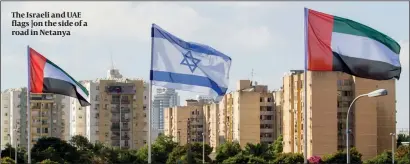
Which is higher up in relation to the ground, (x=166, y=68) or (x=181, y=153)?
(x=166, y=68)

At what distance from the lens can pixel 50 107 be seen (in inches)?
4685

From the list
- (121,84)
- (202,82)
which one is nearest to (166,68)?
(202,82)

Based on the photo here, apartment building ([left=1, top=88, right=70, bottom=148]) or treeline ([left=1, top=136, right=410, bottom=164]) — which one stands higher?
apartment building ([left=1, top=88, right=70, bottom=148])

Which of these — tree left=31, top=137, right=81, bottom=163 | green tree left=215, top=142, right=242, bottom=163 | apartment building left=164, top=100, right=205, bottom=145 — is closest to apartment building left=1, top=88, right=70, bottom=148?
apartment building left=164, top=100, right=205, bottom=145

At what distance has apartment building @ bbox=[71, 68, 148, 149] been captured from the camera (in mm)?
117500

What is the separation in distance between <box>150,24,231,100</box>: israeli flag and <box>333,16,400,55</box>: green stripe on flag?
11.8 feet

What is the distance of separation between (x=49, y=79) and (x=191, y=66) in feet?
21.8

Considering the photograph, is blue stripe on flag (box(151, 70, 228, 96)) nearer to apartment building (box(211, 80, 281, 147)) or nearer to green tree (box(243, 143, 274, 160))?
green tree (box(243, 143, 274, 160))

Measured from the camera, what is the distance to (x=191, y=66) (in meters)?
25.6

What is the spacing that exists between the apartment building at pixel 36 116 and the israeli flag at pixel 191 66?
3351 inches

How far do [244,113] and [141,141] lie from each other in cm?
1776

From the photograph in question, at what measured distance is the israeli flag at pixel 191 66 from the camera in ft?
82.7

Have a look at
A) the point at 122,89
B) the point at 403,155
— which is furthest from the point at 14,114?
the point at 403,155

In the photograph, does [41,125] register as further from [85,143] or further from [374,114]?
[374,114]
